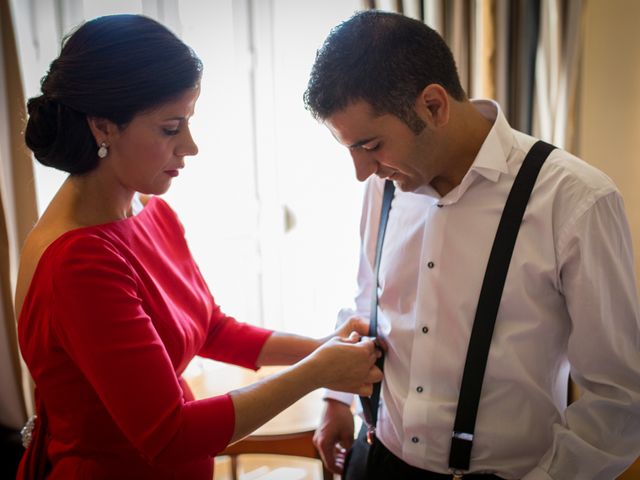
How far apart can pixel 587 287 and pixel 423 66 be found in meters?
0.54

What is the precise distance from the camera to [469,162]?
126 centimetres

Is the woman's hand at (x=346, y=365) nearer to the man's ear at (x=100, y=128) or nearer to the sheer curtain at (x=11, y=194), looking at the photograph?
the man's ear at (x=100, y=128)

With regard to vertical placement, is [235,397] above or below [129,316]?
below

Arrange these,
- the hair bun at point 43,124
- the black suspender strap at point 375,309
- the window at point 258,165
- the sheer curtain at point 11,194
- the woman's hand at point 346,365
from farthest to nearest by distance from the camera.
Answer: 1. the window at point 258,165
2. the sheer curtain at point 11,194
3. the black suspender strap at point 375,309
4. the woman's hand at point 346,365
5. the hair bun at point 43,124

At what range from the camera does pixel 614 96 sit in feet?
6.94

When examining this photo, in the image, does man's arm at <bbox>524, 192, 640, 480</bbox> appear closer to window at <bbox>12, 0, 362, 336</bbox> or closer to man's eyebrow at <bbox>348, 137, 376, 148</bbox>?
man's eyebrow at <bbox>348, 137, 376, 148</bbox>

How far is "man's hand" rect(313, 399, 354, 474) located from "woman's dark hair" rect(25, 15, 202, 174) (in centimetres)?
90

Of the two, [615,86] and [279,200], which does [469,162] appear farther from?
[279,200]

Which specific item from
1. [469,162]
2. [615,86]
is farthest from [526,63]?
[469,162]

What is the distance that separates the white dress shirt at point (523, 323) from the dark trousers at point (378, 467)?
25 millimetres

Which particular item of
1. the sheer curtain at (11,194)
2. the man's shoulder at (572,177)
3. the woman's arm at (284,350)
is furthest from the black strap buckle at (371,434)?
the sheer curtain at (11,194)

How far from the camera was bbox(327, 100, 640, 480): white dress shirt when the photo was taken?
105 cm

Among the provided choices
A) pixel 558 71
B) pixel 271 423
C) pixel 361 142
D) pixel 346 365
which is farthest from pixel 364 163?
pixel 558 71

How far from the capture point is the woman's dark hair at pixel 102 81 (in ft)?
3.45
